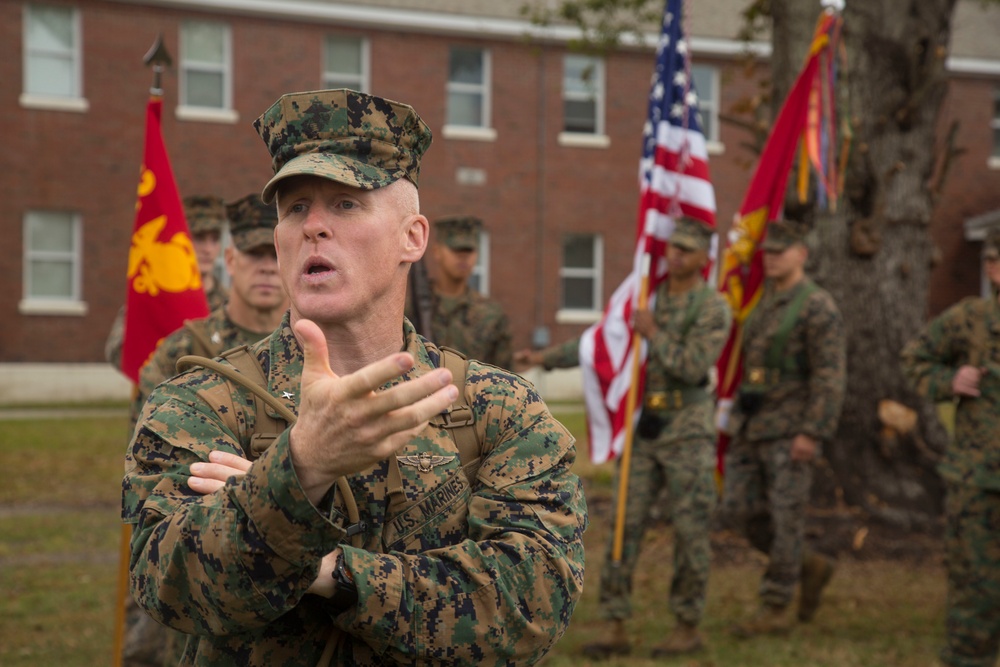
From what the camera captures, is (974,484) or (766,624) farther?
(766,624)

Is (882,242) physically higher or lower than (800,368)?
higher

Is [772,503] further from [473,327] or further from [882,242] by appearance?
[882,242]

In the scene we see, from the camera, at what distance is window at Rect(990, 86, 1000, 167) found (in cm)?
2702

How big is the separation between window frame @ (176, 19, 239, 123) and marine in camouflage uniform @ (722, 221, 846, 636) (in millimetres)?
16463

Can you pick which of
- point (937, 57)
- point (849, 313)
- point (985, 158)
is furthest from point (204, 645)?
point (985, 158)

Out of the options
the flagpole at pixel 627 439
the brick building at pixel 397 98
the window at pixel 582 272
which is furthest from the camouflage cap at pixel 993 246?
the window at pixel 582 272

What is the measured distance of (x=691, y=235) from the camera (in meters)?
7.22

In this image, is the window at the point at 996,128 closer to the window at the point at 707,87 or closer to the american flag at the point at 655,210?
the window at the point at 707,87

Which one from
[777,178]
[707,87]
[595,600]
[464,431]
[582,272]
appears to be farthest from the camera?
[707,87]

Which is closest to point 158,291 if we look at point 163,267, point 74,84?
point 163,267

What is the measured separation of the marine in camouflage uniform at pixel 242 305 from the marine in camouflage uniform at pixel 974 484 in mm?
3499

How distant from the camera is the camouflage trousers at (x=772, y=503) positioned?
743 centimetres

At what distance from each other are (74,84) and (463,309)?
54.4 feet

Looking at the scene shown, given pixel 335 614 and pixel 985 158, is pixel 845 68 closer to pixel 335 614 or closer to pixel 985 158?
pixel 335 614
